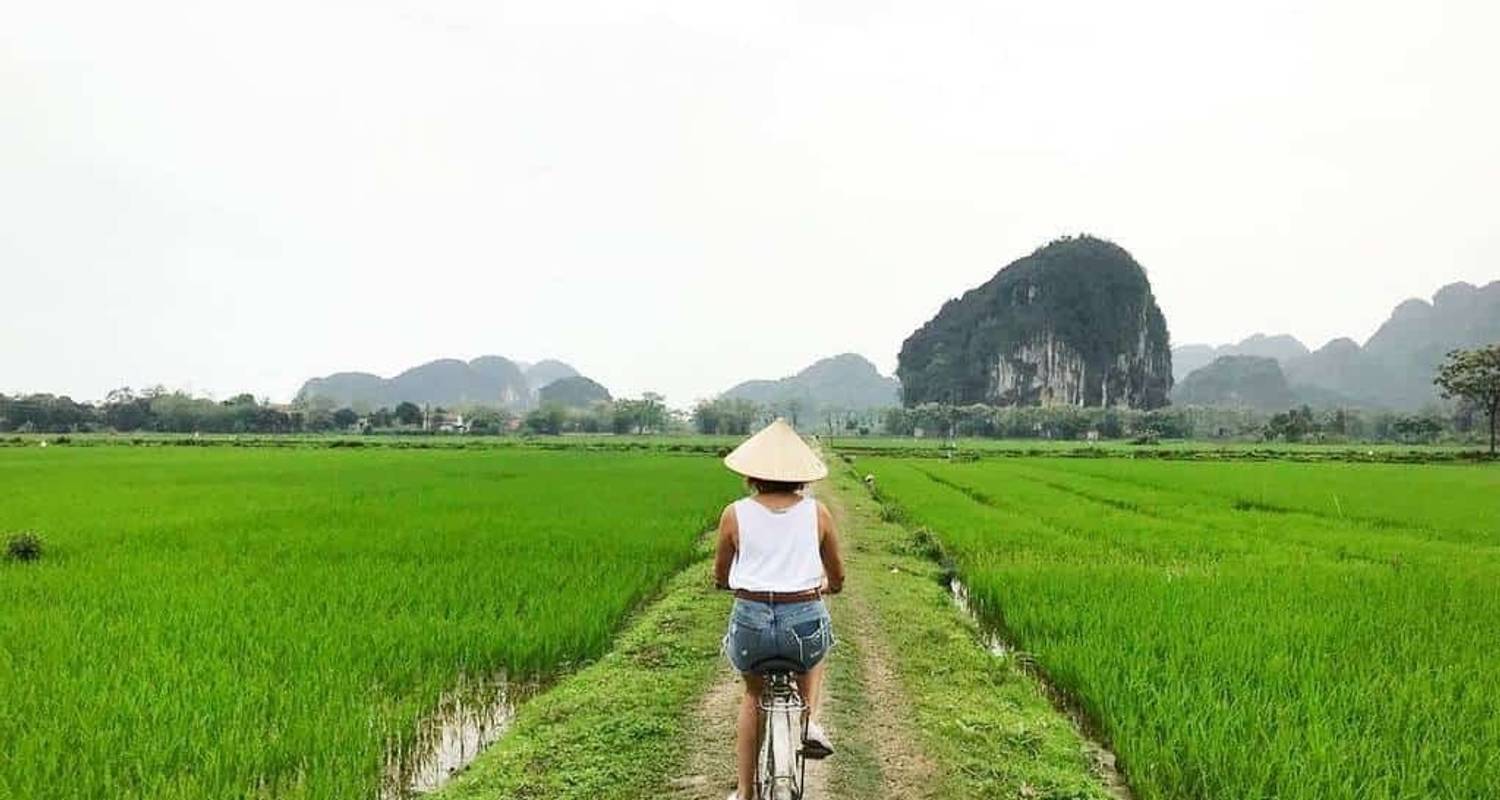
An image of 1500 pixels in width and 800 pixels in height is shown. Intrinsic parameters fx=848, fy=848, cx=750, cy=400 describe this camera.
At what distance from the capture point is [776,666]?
2678mm

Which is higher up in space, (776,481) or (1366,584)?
(776,481)

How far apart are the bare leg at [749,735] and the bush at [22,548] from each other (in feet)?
28.5

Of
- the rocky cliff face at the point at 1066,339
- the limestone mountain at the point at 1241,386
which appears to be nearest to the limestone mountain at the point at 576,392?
the rocky cliff face at the point at 1066,339

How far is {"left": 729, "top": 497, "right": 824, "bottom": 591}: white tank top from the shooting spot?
268cm

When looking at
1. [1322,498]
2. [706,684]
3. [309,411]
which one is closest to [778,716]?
[706,684]

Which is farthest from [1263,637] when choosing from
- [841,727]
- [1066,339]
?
[1066,339]

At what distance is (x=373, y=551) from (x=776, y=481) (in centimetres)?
744

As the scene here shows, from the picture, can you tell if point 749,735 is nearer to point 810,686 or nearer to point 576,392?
point 810,686

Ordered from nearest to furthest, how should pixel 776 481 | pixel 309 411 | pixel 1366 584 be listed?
1. pixel 776 481
2. pixel 1366 584
3. pixel 309 411

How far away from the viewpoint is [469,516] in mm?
11930

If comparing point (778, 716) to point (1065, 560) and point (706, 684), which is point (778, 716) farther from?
point (1065, 560)

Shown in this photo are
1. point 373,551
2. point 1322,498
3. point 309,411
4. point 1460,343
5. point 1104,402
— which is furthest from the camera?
point 1460,343

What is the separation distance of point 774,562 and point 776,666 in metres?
0.33

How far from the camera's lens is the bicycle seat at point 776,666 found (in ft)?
8.79
